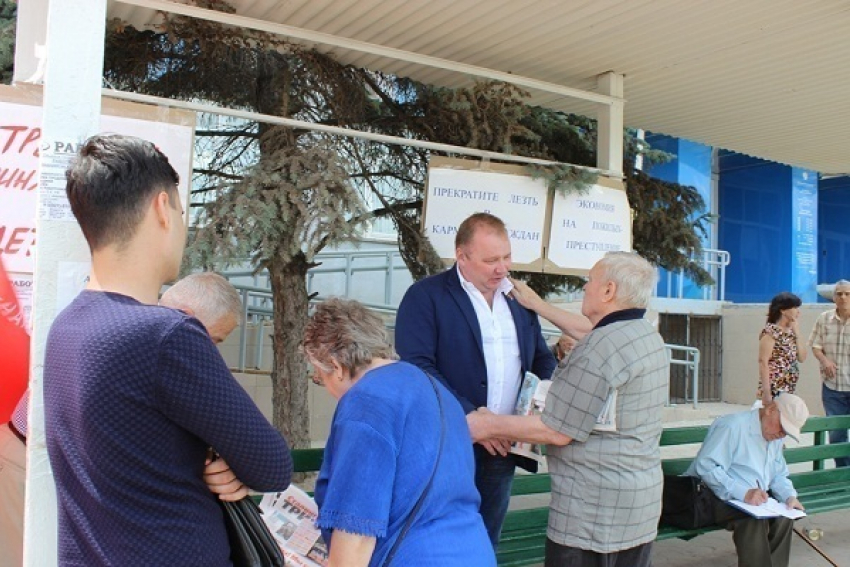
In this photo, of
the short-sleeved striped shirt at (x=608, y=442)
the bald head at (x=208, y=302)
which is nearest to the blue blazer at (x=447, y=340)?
the short-sleeved striped shirt at (x=608, y=442)

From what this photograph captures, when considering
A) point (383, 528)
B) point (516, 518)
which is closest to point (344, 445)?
point (383, 528)

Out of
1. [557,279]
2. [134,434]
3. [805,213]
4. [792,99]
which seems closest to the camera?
[134,434]

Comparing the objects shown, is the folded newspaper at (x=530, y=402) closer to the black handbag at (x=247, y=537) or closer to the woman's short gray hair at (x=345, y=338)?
the woman's short gray hair at (x=345, y=338)

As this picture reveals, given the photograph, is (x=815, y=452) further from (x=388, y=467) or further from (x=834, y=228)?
(x=834, y=228)

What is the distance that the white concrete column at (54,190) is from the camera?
178 cm

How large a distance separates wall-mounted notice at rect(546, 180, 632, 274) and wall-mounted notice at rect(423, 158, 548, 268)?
0.36 feet

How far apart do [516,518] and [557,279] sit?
2054 mm

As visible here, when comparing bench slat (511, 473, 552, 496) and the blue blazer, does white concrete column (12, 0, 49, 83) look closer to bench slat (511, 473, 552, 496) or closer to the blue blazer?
the blue blazer

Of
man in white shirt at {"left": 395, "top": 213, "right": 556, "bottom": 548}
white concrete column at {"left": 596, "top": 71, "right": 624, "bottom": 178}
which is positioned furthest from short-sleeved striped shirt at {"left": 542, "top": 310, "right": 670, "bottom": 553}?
white concrete column at {"left": 596, "top": 71, "right": 624, "bottom": 178}

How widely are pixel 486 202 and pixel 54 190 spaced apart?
280cm

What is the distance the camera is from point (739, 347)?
14109 mm

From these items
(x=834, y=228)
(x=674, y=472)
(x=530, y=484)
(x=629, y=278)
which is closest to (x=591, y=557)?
(x=629, y=278)

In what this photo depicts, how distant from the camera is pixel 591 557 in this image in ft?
8.89

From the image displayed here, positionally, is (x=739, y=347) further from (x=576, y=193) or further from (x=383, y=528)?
(x=383, y=528)
